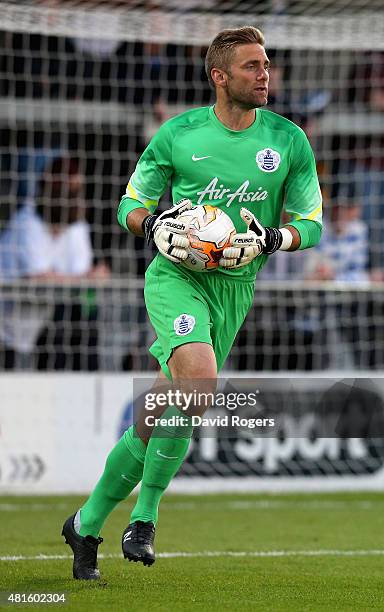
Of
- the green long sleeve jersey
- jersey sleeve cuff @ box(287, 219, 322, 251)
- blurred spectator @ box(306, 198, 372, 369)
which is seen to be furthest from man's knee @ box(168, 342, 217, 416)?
blurred spectator @ box(306, 198, 372, 369)

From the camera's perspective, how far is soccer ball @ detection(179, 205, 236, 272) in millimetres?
5340

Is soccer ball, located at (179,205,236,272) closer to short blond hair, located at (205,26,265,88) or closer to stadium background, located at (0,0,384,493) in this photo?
short blond hair, located at (205,26,265,88)

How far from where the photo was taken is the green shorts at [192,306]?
5469 millimetres

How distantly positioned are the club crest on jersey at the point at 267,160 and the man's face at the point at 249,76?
0.22 m

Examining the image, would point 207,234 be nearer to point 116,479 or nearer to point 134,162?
point 116,479

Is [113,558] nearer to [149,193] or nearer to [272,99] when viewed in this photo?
[149,193]

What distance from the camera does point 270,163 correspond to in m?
5.77

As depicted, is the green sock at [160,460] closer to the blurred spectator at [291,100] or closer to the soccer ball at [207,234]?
the soccer ball at [207,234]

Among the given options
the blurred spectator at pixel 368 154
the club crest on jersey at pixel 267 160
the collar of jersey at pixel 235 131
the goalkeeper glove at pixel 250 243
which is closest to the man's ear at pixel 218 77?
the collar of jersey at pixel 235 131

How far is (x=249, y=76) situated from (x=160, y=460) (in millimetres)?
1845

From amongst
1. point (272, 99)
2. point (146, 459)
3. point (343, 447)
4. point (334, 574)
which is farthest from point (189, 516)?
point (272, 99)

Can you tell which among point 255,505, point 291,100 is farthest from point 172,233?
point 291,100

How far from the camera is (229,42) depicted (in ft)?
19.0

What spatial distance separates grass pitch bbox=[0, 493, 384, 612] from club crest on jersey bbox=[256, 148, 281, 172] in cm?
198
